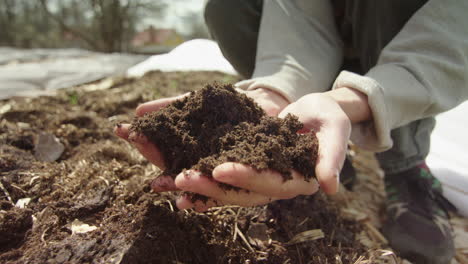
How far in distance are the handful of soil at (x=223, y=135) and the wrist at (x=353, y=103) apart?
267mm

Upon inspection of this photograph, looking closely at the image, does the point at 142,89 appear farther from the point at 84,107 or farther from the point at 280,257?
the point at 280,257

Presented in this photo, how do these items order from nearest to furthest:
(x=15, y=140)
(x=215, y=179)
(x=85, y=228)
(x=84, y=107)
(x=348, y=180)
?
1. (x=215, y=179)
2. (x=85, y=228)
3. (x=15, y=140)
4. (x=348, y=180)
5. (x=84, y=107)

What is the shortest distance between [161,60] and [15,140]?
3125 millimetres

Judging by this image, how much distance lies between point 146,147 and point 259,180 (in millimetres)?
552

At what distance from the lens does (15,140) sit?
1.87 meters

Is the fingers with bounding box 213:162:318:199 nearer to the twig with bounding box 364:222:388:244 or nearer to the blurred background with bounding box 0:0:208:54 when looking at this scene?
the twig with bounding box 364:222:388:244

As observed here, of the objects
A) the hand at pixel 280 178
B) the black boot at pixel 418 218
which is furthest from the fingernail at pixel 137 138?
the black boot at pixel 418 218

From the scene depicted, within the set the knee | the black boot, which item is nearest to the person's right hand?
the knee

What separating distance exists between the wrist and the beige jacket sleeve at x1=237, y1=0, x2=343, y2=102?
0.43 m

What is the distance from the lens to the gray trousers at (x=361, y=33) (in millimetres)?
1832

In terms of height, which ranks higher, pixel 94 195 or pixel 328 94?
pixel 328 94

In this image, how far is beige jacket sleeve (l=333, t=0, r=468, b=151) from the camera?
140 cm

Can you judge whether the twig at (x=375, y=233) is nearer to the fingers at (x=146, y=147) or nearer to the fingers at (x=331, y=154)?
the fingers at (x=331, y=154)

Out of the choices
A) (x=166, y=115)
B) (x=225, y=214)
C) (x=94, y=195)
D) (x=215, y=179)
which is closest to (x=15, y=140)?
(x=94, y=195)
